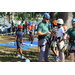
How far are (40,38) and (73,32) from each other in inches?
44.2

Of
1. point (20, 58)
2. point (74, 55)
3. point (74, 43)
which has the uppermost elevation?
point (74, 43)

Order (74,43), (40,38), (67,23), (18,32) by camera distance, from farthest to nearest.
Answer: (67,23) → (18,32) → (40,38) → (74,43)

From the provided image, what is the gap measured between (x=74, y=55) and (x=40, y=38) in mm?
1286

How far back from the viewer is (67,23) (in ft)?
30.5

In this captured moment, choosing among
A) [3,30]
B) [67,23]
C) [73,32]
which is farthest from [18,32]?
[3,30]

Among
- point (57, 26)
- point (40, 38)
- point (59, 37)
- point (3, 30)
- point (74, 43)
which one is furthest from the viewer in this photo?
point (3, 30)

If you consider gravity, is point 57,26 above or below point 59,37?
above

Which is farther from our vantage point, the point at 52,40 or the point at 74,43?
the point at 52,40

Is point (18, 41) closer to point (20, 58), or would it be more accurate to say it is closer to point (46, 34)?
point (20, 58)

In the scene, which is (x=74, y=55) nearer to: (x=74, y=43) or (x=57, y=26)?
(x=74, y=43)

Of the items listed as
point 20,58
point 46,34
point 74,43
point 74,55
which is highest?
point 46,34

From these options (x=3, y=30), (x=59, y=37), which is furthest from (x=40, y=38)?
(x=3, y=30)

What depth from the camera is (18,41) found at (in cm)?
625

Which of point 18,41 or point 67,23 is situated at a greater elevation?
point 67,23
